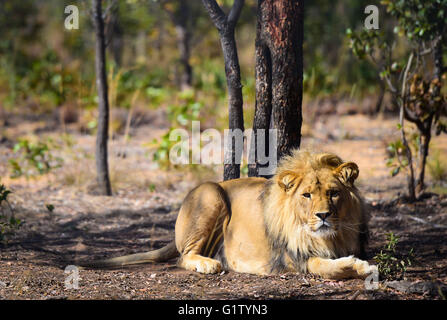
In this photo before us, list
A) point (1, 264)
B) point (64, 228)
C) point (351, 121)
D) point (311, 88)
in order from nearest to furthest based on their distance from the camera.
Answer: point (1, 264) < point (64, 228) < point (311, 88) < point (351, 121)

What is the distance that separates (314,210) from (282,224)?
0.41 metres

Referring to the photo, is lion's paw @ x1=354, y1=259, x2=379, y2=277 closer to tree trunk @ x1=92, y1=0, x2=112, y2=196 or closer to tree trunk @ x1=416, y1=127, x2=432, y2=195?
tree trunk @ x1=416, y1=127, x2=432, y2=195

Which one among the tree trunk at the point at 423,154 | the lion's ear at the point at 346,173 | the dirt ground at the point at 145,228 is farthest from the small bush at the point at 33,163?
the lion's ear at the point at 346,173

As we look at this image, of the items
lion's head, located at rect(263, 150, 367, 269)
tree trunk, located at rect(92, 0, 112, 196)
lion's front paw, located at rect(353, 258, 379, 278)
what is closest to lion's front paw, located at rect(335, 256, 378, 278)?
lion's front paw, located at rect(353, 258, 379, 278)

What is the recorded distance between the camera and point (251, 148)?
18.5ft

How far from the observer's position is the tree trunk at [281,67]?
17.7 ft

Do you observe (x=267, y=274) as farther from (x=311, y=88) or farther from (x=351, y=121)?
(x=351, y=121)

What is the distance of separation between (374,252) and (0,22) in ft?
44.4

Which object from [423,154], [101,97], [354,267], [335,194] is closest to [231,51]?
[335,194]

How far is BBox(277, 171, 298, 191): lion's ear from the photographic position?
4559mm

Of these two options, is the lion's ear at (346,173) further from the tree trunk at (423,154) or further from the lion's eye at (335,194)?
the tree trunk at (423,154)

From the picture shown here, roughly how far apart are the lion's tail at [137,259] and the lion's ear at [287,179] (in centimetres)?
138

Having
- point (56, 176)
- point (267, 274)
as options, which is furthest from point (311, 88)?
point (267, 274)

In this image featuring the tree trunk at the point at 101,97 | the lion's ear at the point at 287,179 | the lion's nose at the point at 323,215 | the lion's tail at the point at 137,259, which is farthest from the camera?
the tree trunk at the point at 101,97
